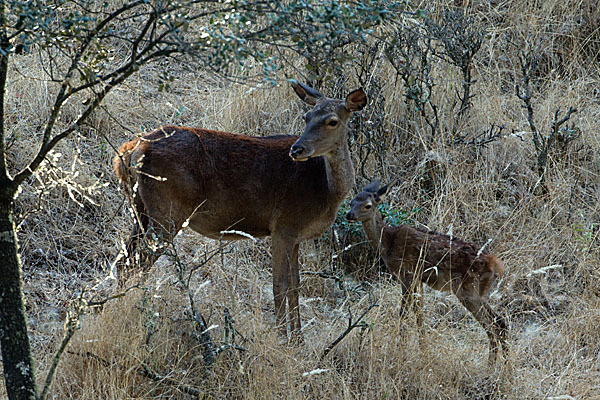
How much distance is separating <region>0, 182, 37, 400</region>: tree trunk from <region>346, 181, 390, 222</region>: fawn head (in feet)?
9.49

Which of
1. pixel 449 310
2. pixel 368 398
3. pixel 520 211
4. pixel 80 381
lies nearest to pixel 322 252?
pixel 449 310

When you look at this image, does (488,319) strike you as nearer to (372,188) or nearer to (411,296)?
(411,296)

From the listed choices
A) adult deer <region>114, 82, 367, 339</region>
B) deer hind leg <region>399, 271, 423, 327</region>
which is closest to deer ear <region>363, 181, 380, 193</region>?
adult deer <region>114, 82, 367, 339</region>

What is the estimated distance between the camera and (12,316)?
155 inches

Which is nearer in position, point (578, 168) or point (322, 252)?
point (322, 252)

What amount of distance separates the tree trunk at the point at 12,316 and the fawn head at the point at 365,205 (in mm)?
2893

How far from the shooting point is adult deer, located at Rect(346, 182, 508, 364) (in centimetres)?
577

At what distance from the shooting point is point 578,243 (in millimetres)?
7027

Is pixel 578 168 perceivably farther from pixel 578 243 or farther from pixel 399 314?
pixel 399 314

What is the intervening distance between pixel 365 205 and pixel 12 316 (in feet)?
10.2

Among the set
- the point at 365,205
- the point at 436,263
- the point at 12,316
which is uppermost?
the point at 12,316

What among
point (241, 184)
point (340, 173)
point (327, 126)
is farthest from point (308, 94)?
point (241, 184)

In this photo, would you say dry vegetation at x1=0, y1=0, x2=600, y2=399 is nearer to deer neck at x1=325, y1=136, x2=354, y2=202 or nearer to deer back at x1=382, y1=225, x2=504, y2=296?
deer back at x1=382, y1=225, x2=504, y2=296

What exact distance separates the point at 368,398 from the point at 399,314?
948 millimetres
